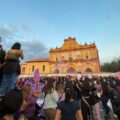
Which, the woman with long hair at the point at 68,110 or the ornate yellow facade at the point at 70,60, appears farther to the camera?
A: the ornate yellow facade at the point at 70,60

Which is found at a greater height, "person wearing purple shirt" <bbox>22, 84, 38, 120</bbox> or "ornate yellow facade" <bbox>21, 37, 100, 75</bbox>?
"ornate yellow facade" <bbox>21, 37, 100, 75</bbox>

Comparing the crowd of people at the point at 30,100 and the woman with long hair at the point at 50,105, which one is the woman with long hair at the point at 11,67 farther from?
the woman with long hair at the point at 50,105

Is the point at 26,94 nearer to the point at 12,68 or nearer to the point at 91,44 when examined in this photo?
the point at 12,68

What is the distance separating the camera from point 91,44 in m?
73.7

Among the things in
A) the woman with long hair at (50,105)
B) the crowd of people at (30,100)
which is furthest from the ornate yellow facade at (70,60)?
the woman with long hair at (50,105)

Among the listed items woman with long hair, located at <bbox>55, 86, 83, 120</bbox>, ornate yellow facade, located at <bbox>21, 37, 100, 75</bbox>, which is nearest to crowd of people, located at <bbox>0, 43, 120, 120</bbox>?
woman with long hair, located at <bbox>55, 86, 83, 120</bbox>

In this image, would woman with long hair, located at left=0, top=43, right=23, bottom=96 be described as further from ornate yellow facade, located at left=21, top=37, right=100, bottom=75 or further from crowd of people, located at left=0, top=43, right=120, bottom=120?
ornate yellow facade, located at left=21, top=37, right=100, bottom=75

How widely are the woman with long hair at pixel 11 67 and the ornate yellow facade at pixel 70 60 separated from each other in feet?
207

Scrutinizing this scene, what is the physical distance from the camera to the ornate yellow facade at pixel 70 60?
69.8 meters

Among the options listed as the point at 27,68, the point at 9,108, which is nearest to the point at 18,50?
the point at 9,108

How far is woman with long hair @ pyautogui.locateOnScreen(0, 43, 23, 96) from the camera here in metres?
5.27

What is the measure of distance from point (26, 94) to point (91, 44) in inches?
2763

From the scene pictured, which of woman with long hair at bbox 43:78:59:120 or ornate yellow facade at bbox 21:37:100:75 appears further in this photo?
ornate yellow facade at bbox 21:37:100:75

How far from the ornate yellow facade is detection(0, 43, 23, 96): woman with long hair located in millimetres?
63090
